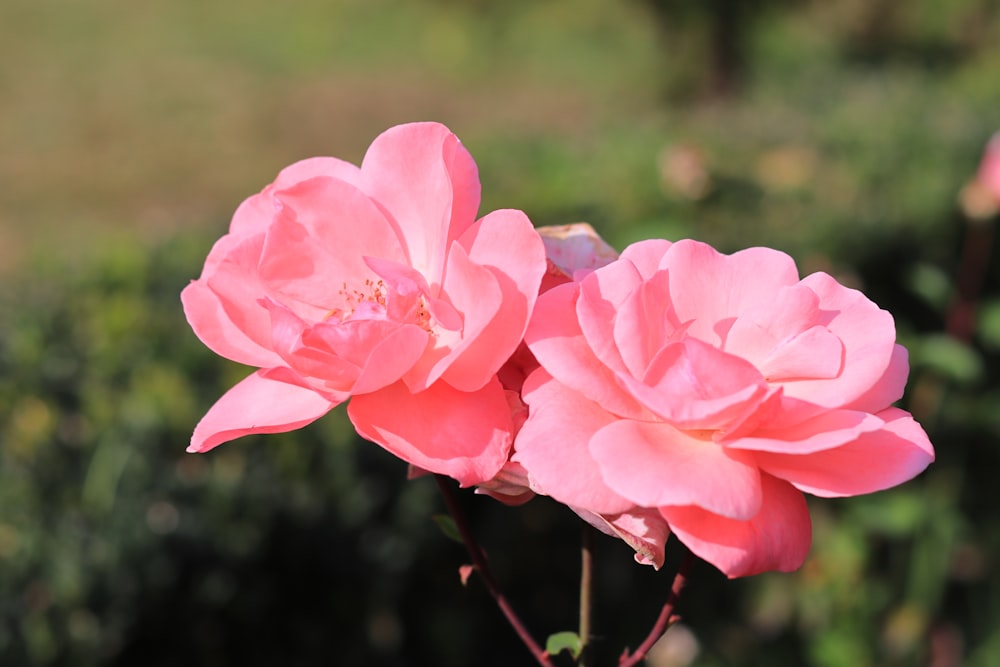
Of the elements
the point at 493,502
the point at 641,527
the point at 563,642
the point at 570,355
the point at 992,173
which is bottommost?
the point at 493,502

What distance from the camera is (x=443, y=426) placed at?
2.27 feet

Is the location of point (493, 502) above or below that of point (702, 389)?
below

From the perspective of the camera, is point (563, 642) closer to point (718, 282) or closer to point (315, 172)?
point (718, 282)

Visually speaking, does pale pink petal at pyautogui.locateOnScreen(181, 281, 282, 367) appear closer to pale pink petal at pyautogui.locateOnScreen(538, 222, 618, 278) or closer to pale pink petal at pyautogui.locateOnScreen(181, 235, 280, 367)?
pale pink petal at pyautogui.locateOnScreen(181, 235, 280, 367)

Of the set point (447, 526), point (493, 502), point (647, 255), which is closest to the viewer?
point (647, 255)

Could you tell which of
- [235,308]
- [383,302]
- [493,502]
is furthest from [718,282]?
[493,502]

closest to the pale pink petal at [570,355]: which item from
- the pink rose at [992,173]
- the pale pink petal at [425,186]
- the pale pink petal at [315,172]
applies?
the pale pink petal at [425,186]

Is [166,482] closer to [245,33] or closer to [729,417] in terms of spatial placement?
[729,417]

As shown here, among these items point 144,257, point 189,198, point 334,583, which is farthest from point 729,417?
point 189,198

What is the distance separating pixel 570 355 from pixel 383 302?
20 centimetres

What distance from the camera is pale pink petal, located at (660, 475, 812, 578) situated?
63 cm

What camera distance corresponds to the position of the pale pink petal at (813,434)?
0.62 metres

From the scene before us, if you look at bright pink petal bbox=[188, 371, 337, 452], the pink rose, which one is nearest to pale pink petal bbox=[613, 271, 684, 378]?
bright pink petal bbox=[188, 371, 337, 452]

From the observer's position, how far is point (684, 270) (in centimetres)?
72
